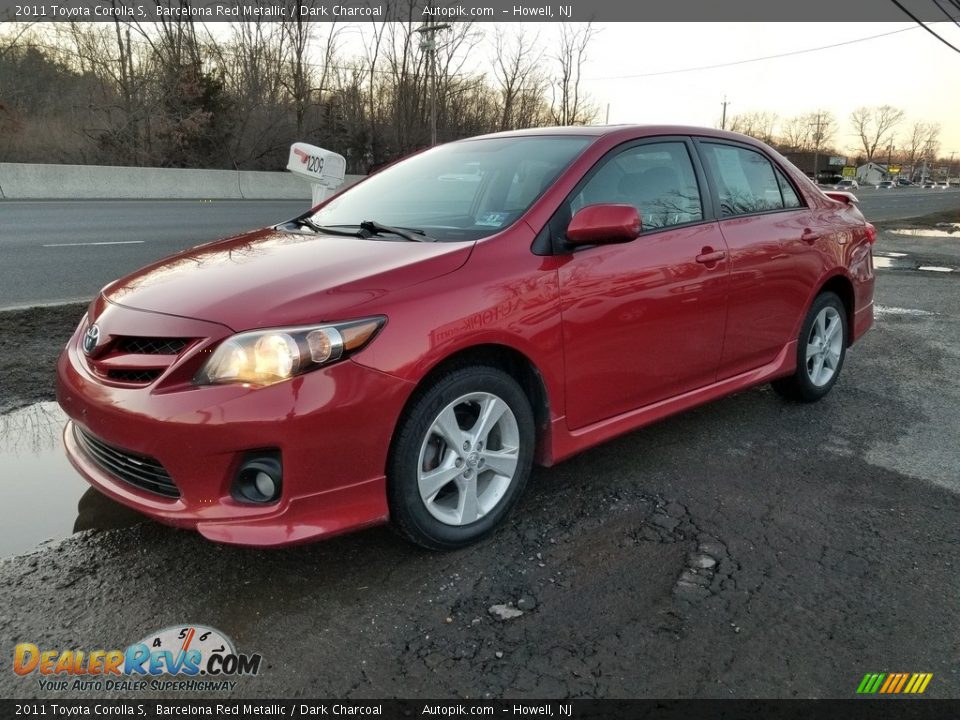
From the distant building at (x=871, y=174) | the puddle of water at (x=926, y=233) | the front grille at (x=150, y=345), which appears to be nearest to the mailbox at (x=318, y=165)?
the front grille at (x=150, y=345)

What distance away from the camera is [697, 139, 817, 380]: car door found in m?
3.84

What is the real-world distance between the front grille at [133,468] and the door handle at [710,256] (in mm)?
2569

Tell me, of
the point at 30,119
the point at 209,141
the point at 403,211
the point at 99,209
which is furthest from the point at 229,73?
the point at 403,211

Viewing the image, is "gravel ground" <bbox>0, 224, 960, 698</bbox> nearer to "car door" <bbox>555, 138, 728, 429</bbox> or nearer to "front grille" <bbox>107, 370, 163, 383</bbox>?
"car door" <bbox>555, 138, 728, 429</bbox>

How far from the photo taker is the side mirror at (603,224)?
294 cm

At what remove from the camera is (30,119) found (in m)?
24.5

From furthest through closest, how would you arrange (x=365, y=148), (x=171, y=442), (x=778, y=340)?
1. (x=365, y=148)
2. (x=778, y=340)
3. (x=171, y=442)

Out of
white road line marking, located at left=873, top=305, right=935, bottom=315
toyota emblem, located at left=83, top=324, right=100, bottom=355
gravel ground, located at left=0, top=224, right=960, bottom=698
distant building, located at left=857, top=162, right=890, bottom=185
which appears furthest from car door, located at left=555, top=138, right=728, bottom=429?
distant building, located at left=857, top=162, right=890, bottom=185

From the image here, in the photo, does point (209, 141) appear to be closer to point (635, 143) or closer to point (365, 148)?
point (365, 148)

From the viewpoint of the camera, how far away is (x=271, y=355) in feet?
7.61

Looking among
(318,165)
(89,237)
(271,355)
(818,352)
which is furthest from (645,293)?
(89,237)

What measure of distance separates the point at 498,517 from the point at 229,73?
33506mm

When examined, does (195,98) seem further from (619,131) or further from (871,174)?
(871,174)

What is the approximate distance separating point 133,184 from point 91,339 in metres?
19.9
